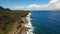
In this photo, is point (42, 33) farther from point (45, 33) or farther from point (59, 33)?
point (59, 33)

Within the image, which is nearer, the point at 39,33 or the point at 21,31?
the point at 21,31

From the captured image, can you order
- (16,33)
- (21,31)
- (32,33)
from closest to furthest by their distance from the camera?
(16,33)
(21,31)
(32,33)

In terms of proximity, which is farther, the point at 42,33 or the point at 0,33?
the point at 42,33

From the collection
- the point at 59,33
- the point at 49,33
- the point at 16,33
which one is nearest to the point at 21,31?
the point at 16,33

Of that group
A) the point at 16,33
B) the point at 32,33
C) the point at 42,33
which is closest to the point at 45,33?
the point at 42,33

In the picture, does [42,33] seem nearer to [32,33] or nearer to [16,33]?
[32,33]

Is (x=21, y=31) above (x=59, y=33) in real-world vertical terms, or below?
above

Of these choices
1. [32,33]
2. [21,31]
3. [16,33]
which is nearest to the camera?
[16,33]

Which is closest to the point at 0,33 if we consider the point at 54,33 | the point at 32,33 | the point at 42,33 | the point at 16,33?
the point at 16,33
